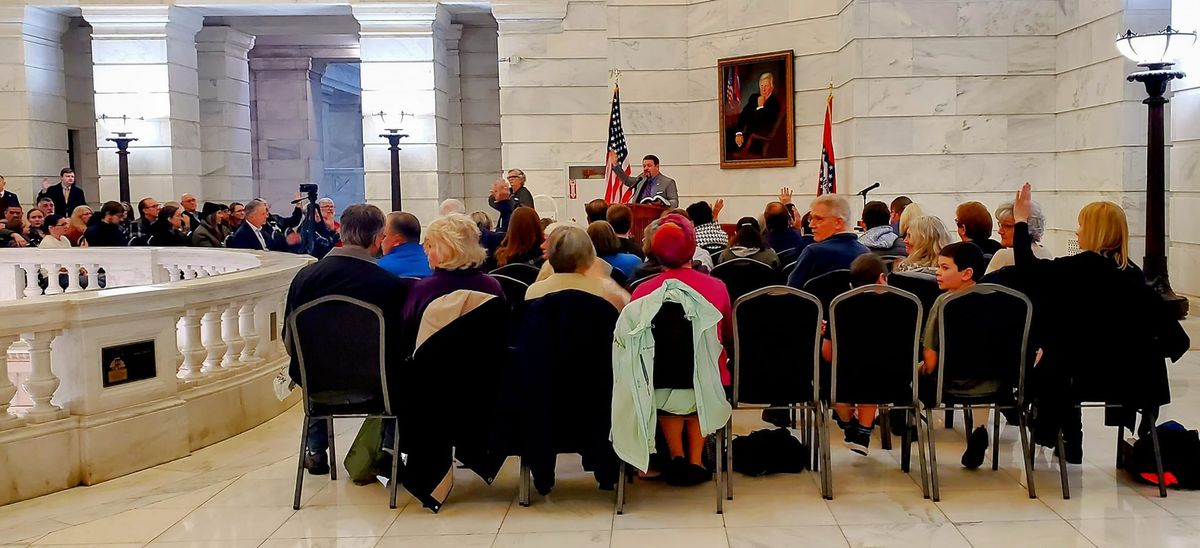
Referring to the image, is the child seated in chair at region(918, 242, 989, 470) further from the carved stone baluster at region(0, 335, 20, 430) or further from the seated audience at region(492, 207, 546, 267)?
the carved stone baluster at region(0, 335, 20, 430)

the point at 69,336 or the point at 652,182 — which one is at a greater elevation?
the point at 652,182

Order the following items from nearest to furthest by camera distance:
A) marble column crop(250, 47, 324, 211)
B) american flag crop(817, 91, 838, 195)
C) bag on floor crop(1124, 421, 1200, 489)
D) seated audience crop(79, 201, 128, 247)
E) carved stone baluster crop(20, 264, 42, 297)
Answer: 1. bag on floor crop(1124, 421, 1200, 489)
2. carved stone baluster crop(20, 264, 42, 297)
3. seated audience crop(79, 201, 128, 247)
4. american flag crop(817, 91, 838, 195)
5. marble column crop(250, 47, 324, 211)

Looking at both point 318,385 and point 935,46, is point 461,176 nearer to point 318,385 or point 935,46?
point 935,46

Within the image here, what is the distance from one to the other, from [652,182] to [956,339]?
6636mm

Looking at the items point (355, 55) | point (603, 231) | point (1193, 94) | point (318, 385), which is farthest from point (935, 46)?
point (355, 55)

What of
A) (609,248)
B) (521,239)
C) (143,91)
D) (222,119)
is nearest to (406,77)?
(143,91)

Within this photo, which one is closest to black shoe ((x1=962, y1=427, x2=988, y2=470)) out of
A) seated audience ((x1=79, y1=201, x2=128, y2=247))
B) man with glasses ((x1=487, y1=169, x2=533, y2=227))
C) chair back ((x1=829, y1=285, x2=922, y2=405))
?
chair back ((x1=829, y1=285, x2=922, y2=405))

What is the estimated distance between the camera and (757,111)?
49.1 feet

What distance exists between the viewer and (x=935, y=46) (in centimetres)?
1303

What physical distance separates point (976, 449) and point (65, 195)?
14.1 metres

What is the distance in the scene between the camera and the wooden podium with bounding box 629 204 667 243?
10.0 m

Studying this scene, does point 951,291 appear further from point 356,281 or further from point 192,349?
point 192,349

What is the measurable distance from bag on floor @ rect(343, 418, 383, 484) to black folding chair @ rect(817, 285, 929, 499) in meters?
2.21

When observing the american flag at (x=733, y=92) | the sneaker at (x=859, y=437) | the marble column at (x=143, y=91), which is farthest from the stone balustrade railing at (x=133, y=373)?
the marble column at (x=143, y=91)
